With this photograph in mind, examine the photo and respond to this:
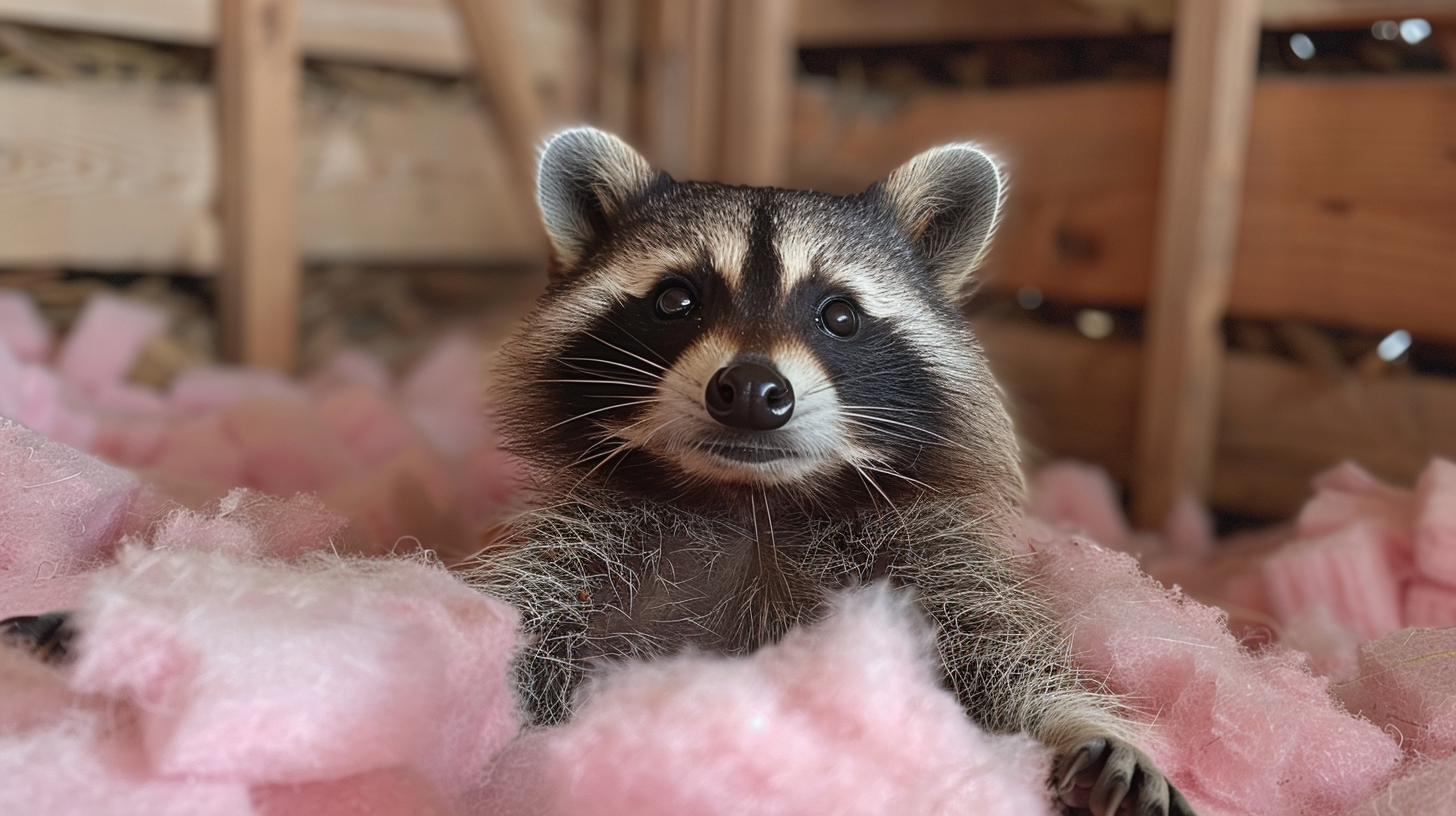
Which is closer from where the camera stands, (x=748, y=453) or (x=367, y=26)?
(x=748, y=453)

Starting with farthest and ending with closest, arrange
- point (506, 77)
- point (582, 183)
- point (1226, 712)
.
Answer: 1. point (506, 77)
2. point (582, 183)
3. point (1226, 712)

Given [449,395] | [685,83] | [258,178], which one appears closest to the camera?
[258,178]

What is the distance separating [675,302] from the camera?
1784 millimetres

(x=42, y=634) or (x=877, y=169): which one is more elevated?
(x=877, y=169)

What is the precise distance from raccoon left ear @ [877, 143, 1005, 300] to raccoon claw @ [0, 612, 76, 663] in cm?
135

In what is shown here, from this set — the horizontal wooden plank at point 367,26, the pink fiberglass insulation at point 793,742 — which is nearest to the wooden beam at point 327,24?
the horizontal wooden plank at point 367,26

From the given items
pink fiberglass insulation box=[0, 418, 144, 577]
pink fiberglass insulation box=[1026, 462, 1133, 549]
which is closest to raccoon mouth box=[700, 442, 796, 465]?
pink fiberglass insulation box=[0, 418, 144, 577]

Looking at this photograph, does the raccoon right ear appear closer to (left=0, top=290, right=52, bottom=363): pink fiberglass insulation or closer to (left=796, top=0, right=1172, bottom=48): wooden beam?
(left=796, top=0, right=1172, bottom=48): wooden beam

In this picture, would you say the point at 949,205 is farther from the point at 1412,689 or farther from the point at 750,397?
the point at 1412,689

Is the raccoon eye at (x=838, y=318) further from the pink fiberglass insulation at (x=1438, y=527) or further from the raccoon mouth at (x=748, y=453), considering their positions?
the pink fiberglass insulation at (x=1438, y=527)

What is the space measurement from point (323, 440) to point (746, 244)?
4.41 ft

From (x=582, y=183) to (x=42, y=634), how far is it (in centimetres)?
109

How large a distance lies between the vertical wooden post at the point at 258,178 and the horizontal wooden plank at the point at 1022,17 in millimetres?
1600

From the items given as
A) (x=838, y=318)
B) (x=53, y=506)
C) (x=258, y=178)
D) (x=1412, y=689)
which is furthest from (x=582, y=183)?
(x=258, y=178)
